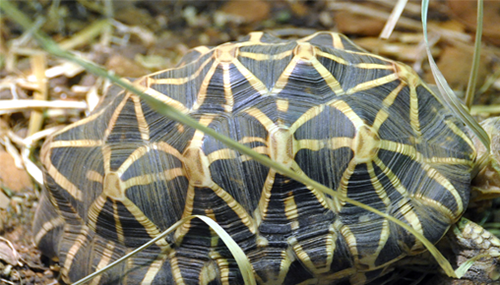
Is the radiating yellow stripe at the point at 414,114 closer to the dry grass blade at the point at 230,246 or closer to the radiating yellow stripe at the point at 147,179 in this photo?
the dry grass blade at the point at 230,246

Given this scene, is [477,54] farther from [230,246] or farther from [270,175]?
[230,246]

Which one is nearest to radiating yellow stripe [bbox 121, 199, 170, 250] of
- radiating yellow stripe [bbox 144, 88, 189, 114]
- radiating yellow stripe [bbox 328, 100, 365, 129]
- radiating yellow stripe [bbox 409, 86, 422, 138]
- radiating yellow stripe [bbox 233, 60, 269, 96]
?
radiating yellow stripe [bbox 144, 88, 189, 114]

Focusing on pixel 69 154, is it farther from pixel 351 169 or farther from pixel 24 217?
pixel 351 169

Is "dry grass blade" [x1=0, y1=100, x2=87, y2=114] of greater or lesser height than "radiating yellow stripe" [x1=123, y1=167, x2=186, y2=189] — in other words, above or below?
above

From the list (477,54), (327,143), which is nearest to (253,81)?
(327,143)

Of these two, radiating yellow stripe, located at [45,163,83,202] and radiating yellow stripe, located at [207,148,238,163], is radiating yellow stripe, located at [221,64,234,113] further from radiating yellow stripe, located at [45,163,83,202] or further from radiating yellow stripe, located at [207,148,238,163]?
radiating yellow stripe, located at [45,163,83,202]

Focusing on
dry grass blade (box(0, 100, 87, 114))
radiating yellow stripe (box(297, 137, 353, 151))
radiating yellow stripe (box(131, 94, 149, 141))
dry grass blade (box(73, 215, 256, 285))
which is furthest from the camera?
dry grass blade (box(0, 100, 87, 114))

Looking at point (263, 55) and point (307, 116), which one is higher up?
point (263, 55)

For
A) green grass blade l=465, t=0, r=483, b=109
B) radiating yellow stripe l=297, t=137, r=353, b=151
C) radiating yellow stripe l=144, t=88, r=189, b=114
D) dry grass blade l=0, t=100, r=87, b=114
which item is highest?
green grass blade l=465, t=0, r=483, b=109
